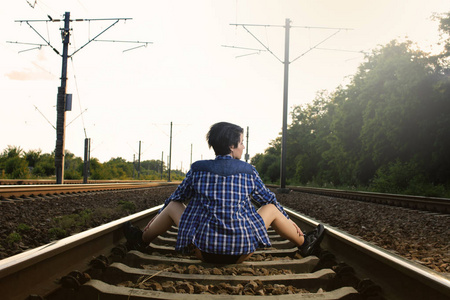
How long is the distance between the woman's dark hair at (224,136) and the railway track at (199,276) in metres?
0.82

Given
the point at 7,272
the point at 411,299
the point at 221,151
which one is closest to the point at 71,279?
the point at 7,272

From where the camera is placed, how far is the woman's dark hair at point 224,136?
281cm

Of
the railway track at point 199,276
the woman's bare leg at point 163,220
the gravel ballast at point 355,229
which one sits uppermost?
the woman's bare leg at point 163,220

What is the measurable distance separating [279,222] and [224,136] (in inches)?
30.5

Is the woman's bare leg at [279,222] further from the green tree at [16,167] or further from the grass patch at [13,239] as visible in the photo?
Result: the green tree at [16,167]

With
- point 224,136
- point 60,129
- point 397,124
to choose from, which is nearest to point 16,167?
point 60,129

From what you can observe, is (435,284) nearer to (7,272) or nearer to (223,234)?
(223,234)

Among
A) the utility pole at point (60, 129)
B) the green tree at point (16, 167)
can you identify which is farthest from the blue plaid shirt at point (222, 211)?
the green tree at point (16, 167)

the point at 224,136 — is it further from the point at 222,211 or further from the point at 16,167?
the point at 16,167

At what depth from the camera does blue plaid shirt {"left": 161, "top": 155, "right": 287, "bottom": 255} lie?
260 cm

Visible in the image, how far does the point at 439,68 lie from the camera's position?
69.8 feet

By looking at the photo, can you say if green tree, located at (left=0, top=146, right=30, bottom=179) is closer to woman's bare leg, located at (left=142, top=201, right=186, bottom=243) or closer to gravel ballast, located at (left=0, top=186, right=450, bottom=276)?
gravel ballast, located at (left=0, top=186, right=450, bottom=276)


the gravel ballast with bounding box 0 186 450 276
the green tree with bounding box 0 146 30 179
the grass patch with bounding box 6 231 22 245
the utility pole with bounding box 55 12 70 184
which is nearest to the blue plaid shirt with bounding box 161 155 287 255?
the gravel ballast with bounding box 0 186 450 276

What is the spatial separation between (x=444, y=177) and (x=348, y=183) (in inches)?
494
